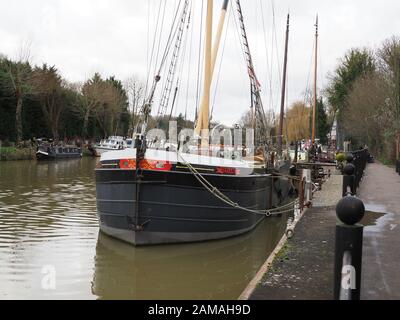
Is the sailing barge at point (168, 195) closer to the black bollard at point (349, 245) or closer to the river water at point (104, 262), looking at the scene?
the river water at point (104, 262)

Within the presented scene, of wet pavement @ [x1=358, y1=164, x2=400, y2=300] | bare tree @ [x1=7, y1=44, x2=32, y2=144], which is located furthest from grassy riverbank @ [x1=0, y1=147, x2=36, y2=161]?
wet pavement @ [x1=358, y1=164, x2=400, y2=300]

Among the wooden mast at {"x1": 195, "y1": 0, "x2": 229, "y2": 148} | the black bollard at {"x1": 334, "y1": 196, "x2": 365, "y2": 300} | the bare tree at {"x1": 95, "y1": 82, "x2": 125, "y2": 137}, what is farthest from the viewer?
the bare tree at {"x1": 95, "y1": 82, "x2": 125, "y2": 137}

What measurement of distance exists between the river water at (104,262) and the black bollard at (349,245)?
10.4ft

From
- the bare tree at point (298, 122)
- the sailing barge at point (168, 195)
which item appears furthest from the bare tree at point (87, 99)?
the sailing barge at point (168, 195)

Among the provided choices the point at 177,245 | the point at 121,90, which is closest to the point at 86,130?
the point at 121,90

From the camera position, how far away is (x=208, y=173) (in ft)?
33.5

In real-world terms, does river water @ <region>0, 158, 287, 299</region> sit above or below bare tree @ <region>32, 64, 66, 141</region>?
below

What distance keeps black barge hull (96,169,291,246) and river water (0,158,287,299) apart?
251mm

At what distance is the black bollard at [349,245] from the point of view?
411 cm

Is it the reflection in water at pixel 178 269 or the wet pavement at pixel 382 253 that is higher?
the wet pavement at pixel 382 253

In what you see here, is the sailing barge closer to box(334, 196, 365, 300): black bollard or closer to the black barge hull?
the black barge hull

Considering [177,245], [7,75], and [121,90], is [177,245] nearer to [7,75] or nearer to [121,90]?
[7,75]

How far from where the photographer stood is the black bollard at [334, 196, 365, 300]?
4.11 meters
